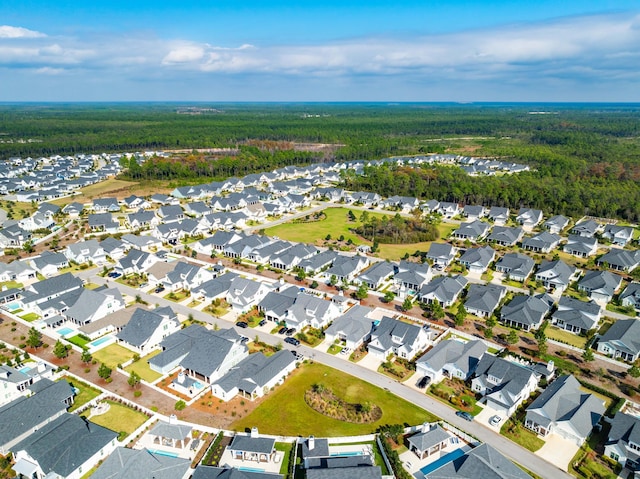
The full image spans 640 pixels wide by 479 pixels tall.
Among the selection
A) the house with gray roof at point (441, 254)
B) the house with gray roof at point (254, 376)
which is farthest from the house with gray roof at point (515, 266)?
the house with gray roof at point (254, 376)

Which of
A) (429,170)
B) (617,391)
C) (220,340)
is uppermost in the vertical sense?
(429,170)

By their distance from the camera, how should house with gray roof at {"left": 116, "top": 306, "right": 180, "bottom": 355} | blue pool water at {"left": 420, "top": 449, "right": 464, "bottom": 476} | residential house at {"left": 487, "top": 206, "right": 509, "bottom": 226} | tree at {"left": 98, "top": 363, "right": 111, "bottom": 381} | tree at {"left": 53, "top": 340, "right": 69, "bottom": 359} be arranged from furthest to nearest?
residential house at {"left": 487, "top": 206, "right": 509, "bottom": 226} < house with gray roof at {"left": 116, "top": 306, "right": 180, "bottom": 355} < tree at {"left": 53, "top": 340, "right": 69, "bottom": 359} < tree at {"left": 98, "top": 363, "right": 111, "bottom": 381} < blue pool water at {"left": 420, "top": 449, "right": 464, "bottom": 476}

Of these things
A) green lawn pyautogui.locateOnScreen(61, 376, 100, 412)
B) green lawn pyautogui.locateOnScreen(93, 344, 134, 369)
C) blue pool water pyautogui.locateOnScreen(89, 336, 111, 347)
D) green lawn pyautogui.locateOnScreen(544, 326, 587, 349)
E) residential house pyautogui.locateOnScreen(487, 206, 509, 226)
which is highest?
residential house pyautogui.locateOnScreen(487, 206, 509, 226)

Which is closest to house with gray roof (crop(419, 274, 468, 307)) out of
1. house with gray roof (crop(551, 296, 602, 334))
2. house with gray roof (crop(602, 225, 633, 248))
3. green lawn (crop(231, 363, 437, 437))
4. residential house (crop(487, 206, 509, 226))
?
house with gray roof (crop(551, 296, 602, 334))

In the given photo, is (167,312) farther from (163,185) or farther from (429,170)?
(429,170)

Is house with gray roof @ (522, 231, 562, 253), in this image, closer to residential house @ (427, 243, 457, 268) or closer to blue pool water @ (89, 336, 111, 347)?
residential house @ (427, 243, 457, 268)

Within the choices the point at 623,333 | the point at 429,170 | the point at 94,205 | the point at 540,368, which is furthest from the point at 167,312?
the point at 429,170
